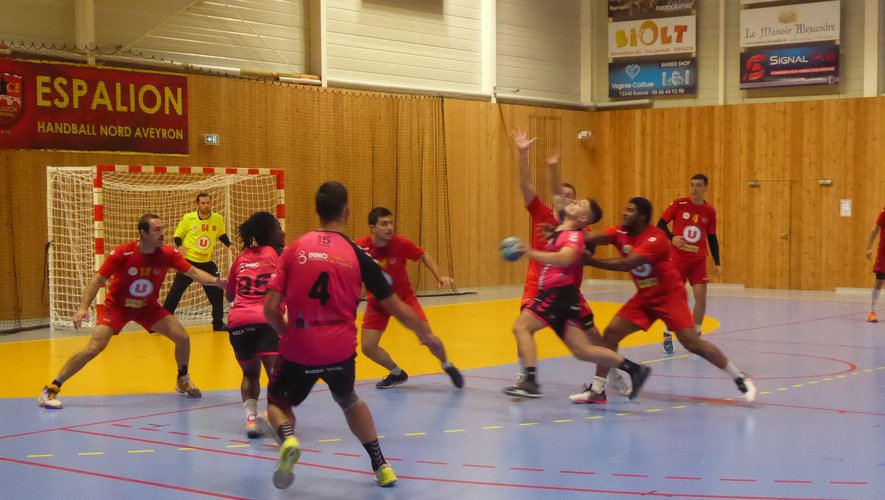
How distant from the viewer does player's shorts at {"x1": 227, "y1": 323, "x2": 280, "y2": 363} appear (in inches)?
336

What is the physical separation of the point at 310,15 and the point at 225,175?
17.2ft

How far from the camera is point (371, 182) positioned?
23.3 metres

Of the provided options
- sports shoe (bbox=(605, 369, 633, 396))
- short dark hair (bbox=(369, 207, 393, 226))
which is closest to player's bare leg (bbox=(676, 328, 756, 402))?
sports shoe (bbox=(605, 369, 633, 396))

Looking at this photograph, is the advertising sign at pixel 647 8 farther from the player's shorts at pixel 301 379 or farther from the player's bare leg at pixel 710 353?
the player's shorts at pixel 301 379

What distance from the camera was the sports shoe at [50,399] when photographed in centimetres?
986

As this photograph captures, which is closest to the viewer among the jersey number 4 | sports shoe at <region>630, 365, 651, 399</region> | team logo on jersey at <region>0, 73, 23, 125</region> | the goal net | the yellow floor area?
the jersey number 4

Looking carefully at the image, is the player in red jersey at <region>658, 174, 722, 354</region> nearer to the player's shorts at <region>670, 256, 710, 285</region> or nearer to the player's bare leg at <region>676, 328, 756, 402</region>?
the player's shorts at <region>670, 256, 710, 285</region>

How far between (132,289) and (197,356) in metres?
3.71

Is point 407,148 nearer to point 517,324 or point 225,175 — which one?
point 225,175

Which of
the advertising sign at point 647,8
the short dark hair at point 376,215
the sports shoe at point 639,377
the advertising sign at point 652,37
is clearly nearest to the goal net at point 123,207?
the short dark hair at point 376,215

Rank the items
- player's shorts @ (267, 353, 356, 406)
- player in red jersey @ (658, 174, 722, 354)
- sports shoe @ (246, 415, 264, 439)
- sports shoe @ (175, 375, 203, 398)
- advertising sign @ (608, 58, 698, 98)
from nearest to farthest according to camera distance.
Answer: player's shorts @ (267, 353, 356, 406), sports shoe @ (246, 415, 264, 439), sports shoe @ (175, 375, 203, 398), player in red jersey @ (658, 174, 722, 354), advertising sign @ (608, 58, 698, 98)

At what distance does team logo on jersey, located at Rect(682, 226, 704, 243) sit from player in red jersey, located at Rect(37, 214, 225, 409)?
6.64 metres

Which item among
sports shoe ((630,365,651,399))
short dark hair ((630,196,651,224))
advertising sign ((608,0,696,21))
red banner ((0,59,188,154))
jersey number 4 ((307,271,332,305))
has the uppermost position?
advertising sign ((608,0,696,21))

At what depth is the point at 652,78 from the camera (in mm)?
27609
